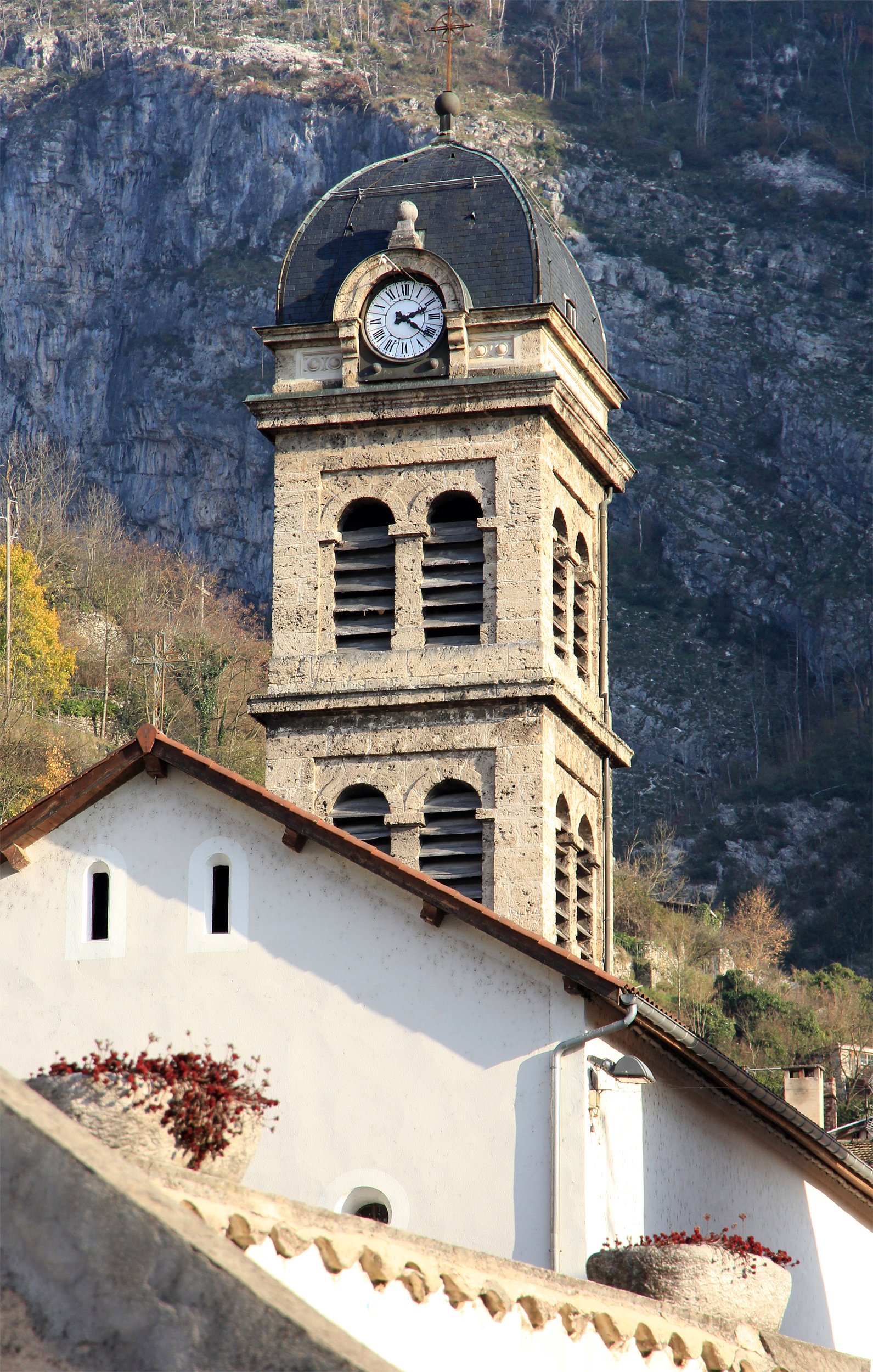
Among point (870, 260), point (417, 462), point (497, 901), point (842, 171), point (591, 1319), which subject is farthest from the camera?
point (842, 171)

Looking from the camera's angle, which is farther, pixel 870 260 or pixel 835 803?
pixel 870 260

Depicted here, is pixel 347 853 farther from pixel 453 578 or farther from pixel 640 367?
pixel 640 367

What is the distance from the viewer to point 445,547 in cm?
2372

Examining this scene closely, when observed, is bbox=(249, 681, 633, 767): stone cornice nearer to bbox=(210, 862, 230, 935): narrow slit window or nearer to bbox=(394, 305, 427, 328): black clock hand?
bbox=(394, 305, 427, 328): black clock hand

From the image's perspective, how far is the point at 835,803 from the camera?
9519 cm

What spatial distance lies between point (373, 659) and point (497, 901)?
120 inches

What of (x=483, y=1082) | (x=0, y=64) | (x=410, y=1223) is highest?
(x=0, y=64)

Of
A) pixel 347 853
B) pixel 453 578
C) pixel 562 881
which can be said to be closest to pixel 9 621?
pixel 453 578

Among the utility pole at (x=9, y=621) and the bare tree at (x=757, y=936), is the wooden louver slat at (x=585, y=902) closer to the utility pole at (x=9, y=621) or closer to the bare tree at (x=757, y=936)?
the utility pole at (x=9, y=621)

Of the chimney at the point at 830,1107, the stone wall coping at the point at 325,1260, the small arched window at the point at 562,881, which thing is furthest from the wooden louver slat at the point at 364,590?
the chimney at the point at 830,1107

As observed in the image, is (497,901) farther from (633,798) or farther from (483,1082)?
(633,798)

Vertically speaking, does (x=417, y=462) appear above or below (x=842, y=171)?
below

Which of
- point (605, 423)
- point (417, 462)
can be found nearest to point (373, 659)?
point (417, 462)

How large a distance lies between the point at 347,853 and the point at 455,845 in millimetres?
6318
